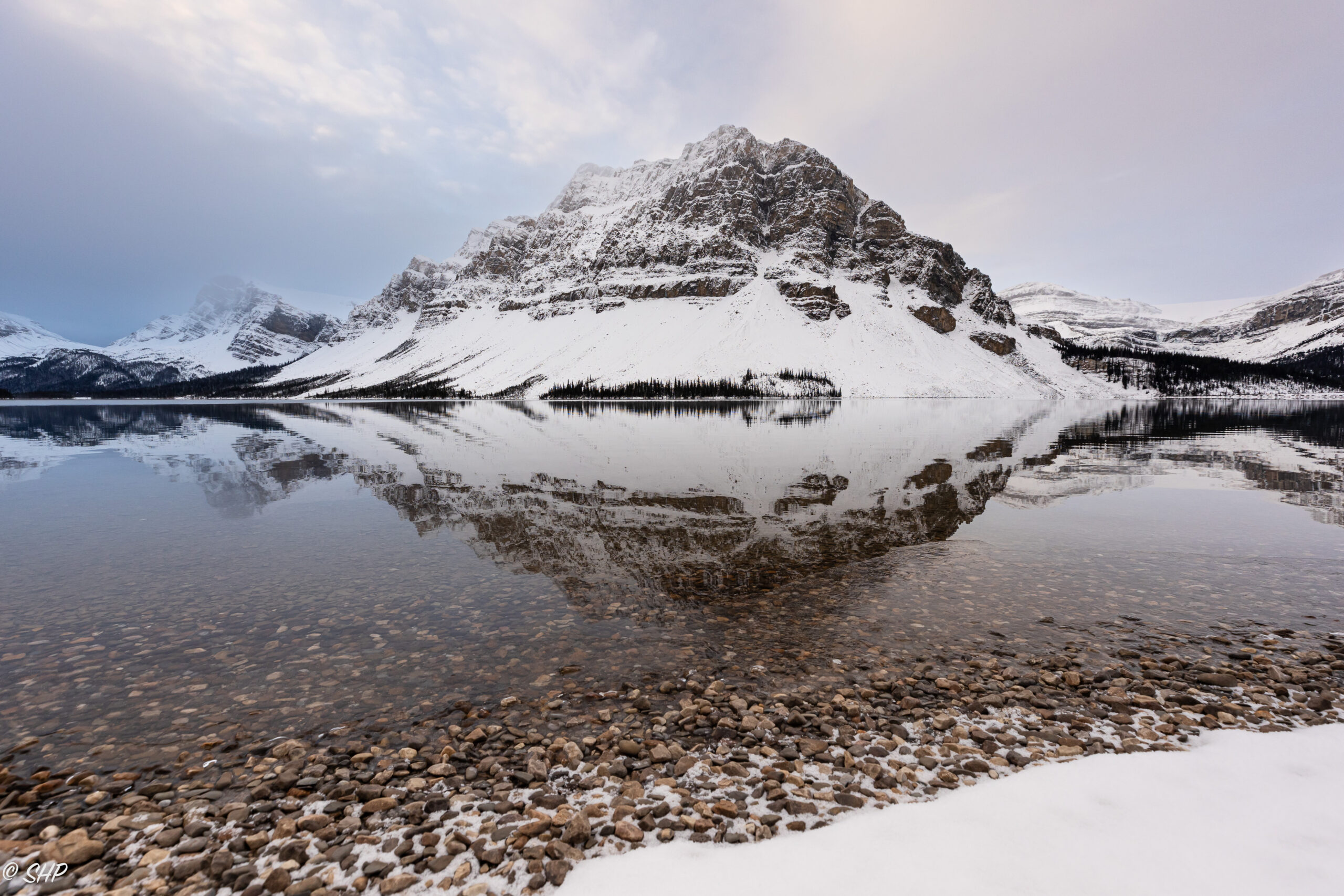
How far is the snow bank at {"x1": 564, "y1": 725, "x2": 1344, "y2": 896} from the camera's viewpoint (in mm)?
5844

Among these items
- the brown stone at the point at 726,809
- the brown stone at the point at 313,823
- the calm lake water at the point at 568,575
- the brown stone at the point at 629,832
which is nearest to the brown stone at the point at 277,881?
the brown stone at the point at 313,823

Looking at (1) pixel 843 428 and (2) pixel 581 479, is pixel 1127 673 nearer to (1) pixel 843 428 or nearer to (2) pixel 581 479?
(2) pixel 581 479

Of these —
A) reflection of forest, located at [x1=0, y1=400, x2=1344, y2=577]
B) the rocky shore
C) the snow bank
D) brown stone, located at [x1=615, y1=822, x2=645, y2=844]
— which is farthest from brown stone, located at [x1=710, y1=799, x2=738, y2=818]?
reflection of forest, located at [x1=0, y1=400, x2=1344, y2=577]

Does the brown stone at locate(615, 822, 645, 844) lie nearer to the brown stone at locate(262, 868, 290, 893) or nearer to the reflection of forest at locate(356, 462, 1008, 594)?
the brown stone at locate(262, 868, 290, 893)

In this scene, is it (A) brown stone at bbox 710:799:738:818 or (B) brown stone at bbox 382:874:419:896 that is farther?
(A) brown stone at bbox 710:799:738:818

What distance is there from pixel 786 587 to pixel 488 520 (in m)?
12.4

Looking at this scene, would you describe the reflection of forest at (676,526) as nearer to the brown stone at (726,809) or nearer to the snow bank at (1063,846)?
the brown stone at (726,809)

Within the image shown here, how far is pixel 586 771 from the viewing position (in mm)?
7926

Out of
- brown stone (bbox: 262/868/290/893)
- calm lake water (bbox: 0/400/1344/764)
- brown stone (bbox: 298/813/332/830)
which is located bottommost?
brown stone (bbox: 262/868/290/893)

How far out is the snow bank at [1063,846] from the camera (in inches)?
230

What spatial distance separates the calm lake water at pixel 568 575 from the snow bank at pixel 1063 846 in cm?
381

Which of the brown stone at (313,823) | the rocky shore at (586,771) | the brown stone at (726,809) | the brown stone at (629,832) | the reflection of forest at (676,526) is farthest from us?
the reflection of forest at (676,526)

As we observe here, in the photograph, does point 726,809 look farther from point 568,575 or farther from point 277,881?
point 568,575

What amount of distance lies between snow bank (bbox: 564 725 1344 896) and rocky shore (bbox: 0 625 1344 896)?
0.41 metres
